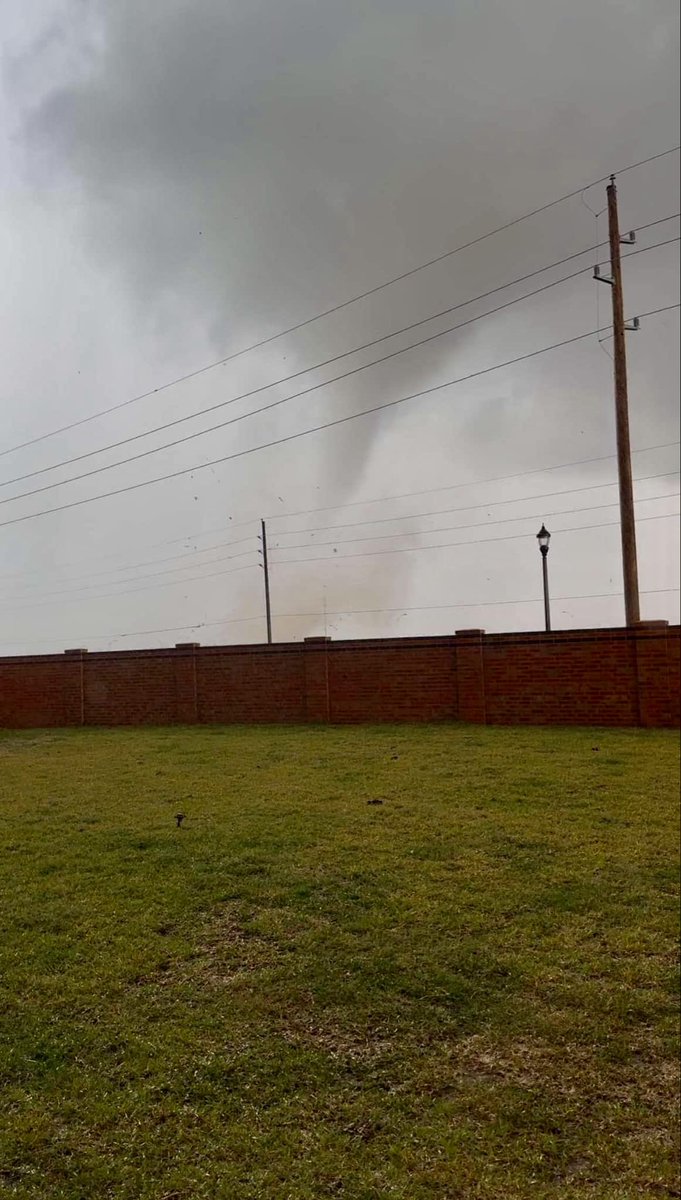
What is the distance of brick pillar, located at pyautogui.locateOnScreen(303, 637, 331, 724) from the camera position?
12211 mm

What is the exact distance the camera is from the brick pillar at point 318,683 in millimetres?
12211

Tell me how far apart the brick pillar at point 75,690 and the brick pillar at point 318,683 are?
393 centimetres

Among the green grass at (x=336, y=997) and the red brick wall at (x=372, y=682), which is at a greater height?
the red brick wall at (x=372, y=682)

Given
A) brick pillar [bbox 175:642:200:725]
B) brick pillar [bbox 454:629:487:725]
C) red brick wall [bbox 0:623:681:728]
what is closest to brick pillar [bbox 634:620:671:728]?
red brick wall [bbox 0:623:681:728]

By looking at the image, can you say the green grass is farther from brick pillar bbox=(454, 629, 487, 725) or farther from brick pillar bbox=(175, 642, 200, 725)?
brick pillar bbox=(175, 642, 200, 725)

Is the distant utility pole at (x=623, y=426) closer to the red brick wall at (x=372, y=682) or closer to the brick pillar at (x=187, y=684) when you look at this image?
the red brick wall at (x=372, y=682)

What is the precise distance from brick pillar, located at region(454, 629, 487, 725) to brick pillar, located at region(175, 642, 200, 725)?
4.58 meters

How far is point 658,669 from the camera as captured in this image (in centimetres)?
1041

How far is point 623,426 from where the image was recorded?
11.9m

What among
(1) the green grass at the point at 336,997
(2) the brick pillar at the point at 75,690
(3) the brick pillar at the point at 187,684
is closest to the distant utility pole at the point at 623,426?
(1) the green grass at the point at 336,997

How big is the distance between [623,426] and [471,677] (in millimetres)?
4613

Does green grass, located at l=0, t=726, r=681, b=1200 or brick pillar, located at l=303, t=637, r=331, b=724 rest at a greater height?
brick pillar, located at l=303, t=637, r=331, b=724

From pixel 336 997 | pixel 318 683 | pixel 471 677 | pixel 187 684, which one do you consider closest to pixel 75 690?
pixel 187 684

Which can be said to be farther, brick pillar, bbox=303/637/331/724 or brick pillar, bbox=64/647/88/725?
brick pillar, bbox=64/647/88/725
